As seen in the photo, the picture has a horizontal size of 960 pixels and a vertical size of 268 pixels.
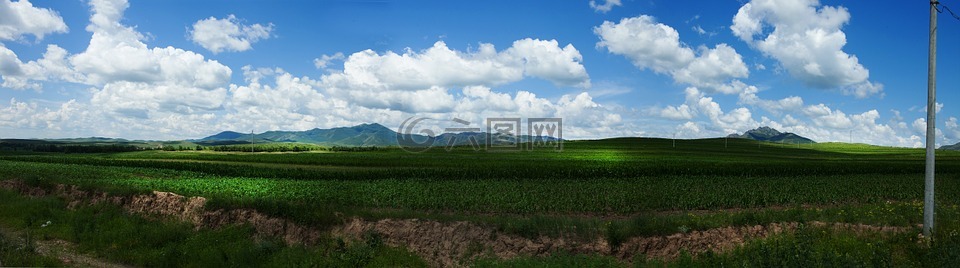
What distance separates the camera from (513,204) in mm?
24562

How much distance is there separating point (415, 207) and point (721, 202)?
605 inches

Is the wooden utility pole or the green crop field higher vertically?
the wooden utility pole

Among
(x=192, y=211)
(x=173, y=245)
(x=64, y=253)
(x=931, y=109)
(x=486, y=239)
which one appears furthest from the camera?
(x=192, y=211)

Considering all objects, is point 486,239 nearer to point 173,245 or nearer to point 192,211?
point 173,245

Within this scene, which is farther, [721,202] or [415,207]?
[721,202]

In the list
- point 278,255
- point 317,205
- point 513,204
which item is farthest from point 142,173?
point 513,204

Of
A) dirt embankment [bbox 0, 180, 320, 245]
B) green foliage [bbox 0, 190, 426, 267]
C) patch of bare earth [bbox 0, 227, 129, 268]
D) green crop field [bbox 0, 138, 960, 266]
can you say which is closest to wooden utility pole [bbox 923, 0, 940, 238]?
green crop field [bbox 0, 138, 960, 266]

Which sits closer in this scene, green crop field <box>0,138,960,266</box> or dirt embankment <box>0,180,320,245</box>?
green crop field <box>0,138,960,266</box>

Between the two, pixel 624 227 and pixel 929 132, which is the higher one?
pixel 929 132

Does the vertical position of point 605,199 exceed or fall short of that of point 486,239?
it exceeds it

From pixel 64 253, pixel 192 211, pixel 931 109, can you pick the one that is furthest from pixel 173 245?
pixel 931 109

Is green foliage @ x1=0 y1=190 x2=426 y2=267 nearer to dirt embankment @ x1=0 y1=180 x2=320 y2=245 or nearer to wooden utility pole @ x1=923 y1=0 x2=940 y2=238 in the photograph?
dirt embankment @ x1=0 y1=180 x2=320 y2=245

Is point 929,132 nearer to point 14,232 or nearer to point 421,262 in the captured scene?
point 421,262

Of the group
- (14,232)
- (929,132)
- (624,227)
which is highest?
(929,132)
